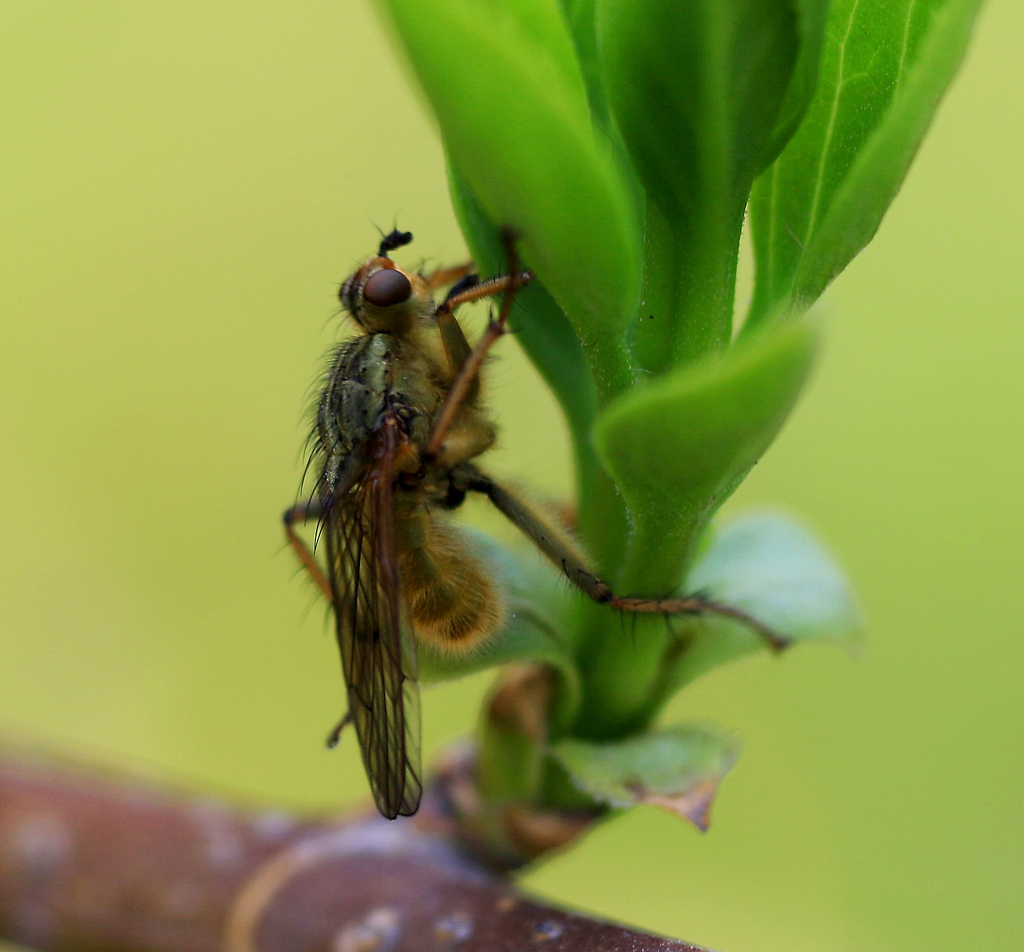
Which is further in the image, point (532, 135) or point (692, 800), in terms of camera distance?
point (692, 800)

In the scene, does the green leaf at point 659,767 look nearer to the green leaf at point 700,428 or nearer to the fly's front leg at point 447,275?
the green leaf at point 700,428

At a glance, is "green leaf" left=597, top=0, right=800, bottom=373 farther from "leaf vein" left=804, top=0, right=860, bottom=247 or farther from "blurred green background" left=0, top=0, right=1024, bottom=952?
"blurred green background" left=0, top=0, right=1024, bottom=952

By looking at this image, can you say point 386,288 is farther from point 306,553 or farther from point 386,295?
point 306,553

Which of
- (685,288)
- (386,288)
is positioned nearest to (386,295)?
(386,288)

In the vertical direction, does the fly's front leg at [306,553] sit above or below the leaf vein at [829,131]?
below

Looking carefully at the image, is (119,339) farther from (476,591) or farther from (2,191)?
(476,591)

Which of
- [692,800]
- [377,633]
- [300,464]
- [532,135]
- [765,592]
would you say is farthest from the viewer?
[300,464]

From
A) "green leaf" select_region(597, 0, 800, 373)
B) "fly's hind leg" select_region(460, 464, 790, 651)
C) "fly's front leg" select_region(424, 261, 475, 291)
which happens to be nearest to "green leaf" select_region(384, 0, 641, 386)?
"green leaf" select_region(597, 0, 800, 373)

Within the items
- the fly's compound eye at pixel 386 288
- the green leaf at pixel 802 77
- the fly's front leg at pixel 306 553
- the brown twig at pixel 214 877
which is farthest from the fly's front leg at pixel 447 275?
the green leaf at pixel 802 77
